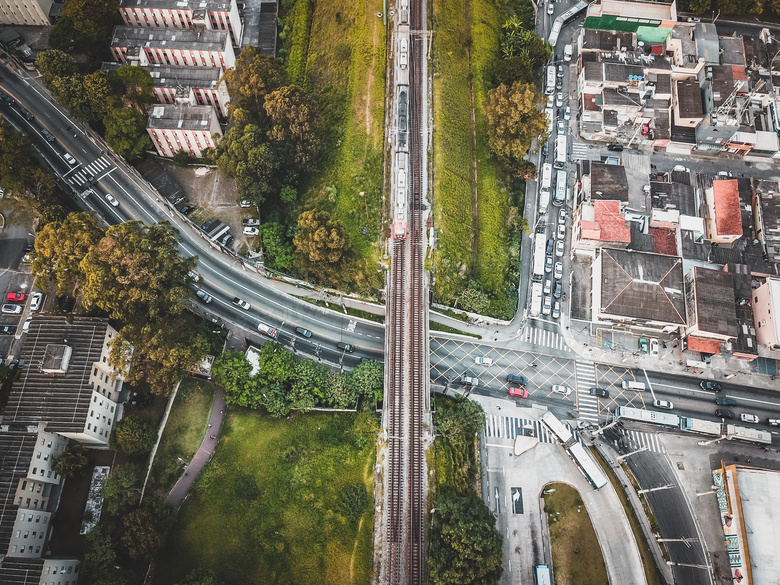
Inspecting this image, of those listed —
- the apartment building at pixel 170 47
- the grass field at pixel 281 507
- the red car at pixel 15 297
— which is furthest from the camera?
the apartment building at pixel 170 47

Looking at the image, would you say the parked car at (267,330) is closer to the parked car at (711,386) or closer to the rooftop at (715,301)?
the rooftop at (715,301)

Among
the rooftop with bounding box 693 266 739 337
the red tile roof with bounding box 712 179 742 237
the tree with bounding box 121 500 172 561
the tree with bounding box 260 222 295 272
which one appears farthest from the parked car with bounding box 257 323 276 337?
the red tile roof with bounding box 712 179 742 237

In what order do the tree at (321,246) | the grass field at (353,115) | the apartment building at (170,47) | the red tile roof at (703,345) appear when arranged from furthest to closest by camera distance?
the apartment building at (170,47) < the grass field at (353,115) < the red tile roof at (703,345) < the tree at (321,246)

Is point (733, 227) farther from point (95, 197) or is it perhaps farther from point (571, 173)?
point (95, 197)

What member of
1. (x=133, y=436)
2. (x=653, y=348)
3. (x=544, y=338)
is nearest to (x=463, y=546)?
(x=544, y=338)

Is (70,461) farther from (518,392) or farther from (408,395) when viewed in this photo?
(518,392)

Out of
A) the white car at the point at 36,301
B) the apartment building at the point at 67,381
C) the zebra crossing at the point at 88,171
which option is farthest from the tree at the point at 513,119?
the white car at the point at 36,301

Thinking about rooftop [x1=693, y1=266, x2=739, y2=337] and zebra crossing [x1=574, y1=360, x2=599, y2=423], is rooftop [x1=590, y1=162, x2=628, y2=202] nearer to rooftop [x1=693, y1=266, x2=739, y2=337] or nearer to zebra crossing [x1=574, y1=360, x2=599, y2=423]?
rooftop [x1=693, y1=266, x2=739, y2=337]
